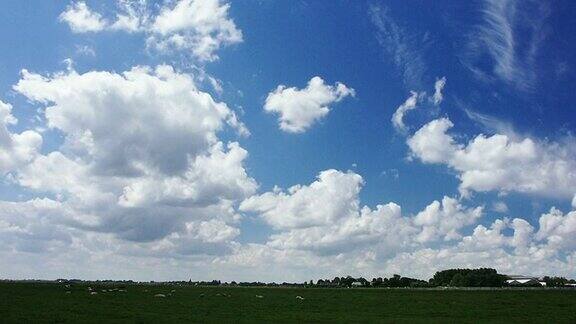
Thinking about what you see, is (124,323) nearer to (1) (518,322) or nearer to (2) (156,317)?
(2) (156,317)

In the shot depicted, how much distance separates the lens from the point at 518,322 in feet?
169

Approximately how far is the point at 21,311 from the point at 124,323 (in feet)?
51.0

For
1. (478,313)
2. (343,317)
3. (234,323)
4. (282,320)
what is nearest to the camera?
(234,323)

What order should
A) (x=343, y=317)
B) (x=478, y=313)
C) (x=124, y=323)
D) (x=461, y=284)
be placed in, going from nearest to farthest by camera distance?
(x=124, y=323) → (x=343, y=317) → (x=478, y=313) → (x=461, y=284)

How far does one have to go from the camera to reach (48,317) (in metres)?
47.6

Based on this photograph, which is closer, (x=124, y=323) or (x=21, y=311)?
(x=124, y=323)

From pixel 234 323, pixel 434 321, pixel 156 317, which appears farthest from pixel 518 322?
pixel 156 317

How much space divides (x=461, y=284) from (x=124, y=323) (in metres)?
162

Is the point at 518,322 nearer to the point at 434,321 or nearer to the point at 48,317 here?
the point at 434,321

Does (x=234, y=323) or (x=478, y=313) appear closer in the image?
(x=234, y=323)

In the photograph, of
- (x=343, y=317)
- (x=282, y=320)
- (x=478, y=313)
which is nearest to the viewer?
(x=282, y=320)

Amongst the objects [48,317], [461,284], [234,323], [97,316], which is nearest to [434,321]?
[234,323]

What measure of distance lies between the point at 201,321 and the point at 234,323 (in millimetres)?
3255

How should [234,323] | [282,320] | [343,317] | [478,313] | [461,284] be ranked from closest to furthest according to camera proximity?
[234,323] → [282,320] → [343,317] → [478,313] → [461,284]
